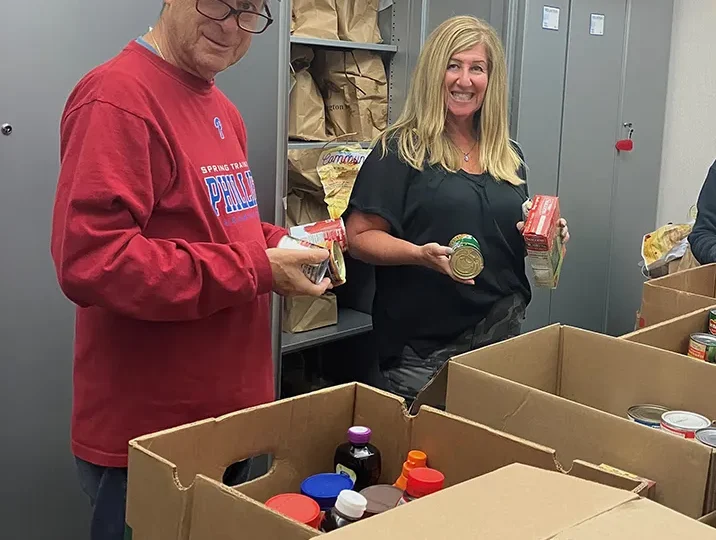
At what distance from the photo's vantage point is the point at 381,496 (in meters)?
1.01

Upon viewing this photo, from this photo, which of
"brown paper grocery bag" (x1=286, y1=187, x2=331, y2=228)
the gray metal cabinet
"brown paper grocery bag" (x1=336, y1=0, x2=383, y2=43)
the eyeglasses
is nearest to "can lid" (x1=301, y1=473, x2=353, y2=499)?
the eyeglasses

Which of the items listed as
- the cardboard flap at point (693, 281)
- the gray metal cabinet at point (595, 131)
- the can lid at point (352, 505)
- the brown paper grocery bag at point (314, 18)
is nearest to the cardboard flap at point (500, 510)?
the can lid at point (352, 505)

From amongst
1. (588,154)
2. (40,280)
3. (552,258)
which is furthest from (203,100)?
(588,154)

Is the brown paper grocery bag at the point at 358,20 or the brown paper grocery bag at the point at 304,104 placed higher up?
the brown paper grocery bag at the point at 358,20

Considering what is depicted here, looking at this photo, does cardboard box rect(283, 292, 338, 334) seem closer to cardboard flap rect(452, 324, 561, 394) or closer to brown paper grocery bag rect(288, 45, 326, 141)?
brown paper grocery bag rect(288, 45, 326, 141)

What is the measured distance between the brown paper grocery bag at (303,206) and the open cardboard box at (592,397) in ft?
4.78

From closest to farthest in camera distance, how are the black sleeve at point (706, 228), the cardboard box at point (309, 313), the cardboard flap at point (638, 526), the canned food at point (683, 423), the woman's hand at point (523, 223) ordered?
1. the cardboard flap at point (638, 526)
2. the canned food at point (683, 423)
3. the woman's hand at point (523, 223)
4. the black sleeve at point (706, 228)
5. the cardboard box at point (309, 313)

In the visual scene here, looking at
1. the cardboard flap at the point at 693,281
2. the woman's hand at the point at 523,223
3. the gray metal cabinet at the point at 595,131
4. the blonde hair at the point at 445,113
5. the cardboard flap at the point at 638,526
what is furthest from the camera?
the gray metal cabinet at the point at 595,131

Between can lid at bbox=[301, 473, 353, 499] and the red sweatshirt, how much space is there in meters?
0.36

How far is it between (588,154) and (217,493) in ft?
10.0

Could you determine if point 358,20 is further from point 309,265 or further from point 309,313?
point 309,265

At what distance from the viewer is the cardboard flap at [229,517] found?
771 millimetres

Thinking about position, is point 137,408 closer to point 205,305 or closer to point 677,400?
point 205,305

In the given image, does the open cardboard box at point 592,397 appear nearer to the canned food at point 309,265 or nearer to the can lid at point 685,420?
the can lid at point 685,420
